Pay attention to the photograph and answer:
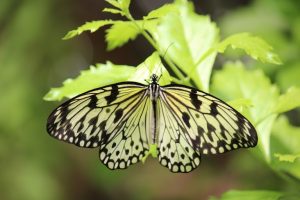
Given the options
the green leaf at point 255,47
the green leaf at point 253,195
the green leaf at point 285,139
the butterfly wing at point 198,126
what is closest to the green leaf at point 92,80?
the butterfly wing at point 198,126

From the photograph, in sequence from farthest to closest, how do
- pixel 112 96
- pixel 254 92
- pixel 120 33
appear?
pixel 254 92 → pixel 120 33 → pixel 112 96

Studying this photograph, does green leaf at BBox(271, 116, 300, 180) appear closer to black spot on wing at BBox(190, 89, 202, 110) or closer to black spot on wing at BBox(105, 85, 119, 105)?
black spot on wing at BBox(190, 89, 202, 110)

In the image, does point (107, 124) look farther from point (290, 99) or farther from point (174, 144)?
point (290, 99)

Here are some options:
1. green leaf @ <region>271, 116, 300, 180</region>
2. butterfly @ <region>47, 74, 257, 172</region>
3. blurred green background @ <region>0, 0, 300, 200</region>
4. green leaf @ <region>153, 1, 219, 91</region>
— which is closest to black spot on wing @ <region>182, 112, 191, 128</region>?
butterfly @ <region>47, 74, 257, 172</region>

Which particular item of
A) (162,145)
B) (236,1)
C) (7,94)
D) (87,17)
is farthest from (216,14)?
(162,145)

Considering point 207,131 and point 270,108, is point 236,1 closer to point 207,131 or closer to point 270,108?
point 270,108

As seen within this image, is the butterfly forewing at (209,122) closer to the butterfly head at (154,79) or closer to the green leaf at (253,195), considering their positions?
the butterfly head at (154,79)

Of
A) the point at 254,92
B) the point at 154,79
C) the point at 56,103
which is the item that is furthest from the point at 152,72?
the point at 56,103
